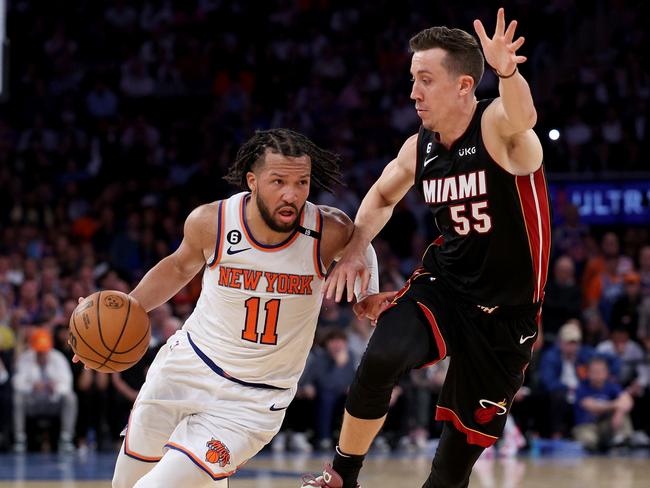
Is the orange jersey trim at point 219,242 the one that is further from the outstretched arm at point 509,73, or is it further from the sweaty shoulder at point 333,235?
the outstretched arm at point 509,73

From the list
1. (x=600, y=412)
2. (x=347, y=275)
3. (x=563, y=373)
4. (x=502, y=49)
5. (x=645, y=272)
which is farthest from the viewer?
(x=645, y=272)

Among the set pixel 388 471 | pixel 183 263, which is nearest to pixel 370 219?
pixel 183 263

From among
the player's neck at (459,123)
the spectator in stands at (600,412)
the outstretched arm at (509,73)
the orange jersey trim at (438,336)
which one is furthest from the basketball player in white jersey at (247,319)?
the spectator in stands at (600,412)

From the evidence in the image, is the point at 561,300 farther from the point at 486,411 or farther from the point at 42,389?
the point at 486,411

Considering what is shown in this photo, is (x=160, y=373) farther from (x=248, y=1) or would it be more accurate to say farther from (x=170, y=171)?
(x=248, y=1)

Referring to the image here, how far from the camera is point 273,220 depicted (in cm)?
549

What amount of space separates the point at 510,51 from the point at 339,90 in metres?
13.6

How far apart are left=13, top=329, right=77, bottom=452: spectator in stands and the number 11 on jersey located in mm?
7348

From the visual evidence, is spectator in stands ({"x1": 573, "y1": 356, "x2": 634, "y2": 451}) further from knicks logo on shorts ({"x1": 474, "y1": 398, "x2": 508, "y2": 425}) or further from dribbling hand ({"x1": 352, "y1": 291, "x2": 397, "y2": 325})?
dribbling hand ({"x1": 352, "y1": 291, "x2": 397, "y2": 325})

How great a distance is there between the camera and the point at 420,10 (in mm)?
18906

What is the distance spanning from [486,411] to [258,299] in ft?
4.19

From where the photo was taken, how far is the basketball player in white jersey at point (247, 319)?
5496mm

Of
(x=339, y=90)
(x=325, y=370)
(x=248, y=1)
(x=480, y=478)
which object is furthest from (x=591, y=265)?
(x=248, y=1)

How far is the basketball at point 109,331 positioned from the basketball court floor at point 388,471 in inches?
151
